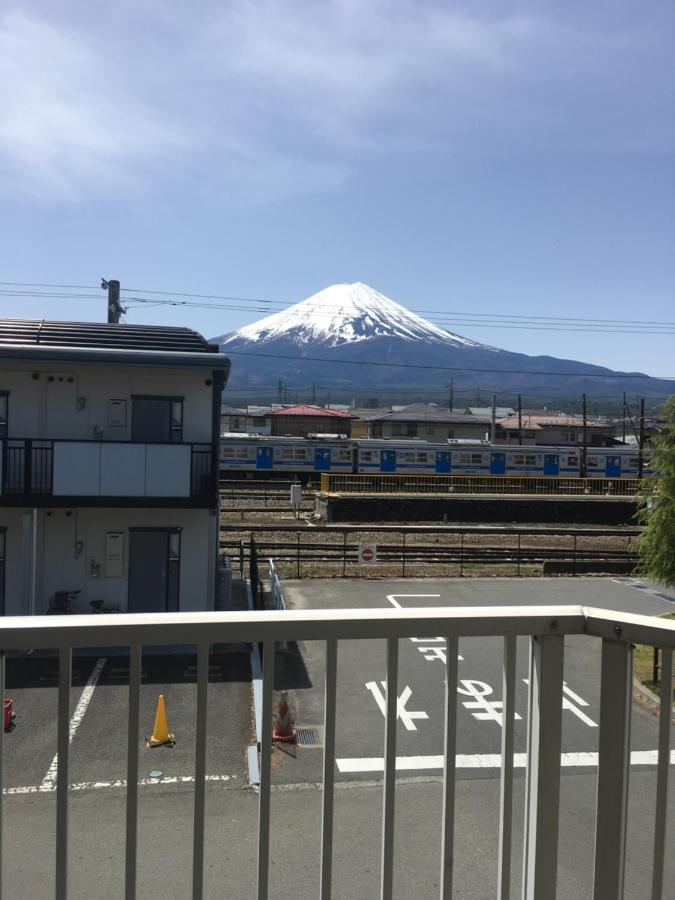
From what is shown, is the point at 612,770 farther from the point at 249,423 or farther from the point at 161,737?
the point at 249,423

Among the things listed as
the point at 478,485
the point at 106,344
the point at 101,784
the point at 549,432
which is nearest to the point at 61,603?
the point at 106,344

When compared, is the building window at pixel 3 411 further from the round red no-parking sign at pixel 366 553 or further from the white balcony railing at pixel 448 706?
the white balcony railing at pixel 448 706

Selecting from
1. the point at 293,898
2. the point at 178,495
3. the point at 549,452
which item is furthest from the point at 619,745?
the point at 549,452

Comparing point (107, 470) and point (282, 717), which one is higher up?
point (107, 470)

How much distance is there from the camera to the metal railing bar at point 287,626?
56.9 inches

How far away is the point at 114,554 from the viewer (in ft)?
39.2

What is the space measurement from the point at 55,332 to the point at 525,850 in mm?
12236

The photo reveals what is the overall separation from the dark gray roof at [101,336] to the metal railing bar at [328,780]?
36.6 feet

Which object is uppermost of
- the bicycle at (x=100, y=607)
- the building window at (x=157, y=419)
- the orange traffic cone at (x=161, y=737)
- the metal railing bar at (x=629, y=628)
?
the building window at (x=157, y=419)

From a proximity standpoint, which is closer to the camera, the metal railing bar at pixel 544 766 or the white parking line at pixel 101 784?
the metal railing bar at pixel 544 766

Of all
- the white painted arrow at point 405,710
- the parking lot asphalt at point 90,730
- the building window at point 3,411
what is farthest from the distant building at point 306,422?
the white painted arrow at point 405,710

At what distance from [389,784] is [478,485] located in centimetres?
3420

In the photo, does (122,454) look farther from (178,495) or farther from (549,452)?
(549,452)

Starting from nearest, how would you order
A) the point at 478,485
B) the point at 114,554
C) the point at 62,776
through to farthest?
the point at 62,776, the point at 114,554, the point at 478,485
